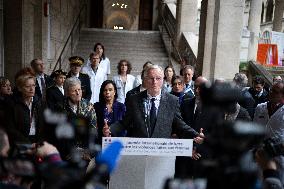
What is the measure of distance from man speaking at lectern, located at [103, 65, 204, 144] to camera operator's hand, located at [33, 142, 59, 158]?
2.08 m

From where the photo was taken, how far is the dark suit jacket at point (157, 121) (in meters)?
3.69

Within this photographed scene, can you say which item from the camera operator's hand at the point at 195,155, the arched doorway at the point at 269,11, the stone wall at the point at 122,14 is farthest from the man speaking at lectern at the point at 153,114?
the arched doorway at the point at 269,11

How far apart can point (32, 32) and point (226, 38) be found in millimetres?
5025

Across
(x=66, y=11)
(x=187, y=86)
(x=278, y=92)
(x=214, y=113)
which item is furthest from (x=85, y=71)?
(x=66, y=11)

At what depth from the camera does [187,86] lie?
612 cm

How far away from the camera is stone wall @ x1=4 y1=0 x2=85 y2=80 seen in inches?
331

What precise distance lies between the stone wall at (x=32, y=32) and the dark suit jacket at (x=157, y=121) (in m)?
5.62

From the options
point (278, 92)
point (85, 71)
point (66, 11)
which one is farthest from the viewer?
point (66, 11)

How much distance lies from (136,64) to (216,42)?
5.19m

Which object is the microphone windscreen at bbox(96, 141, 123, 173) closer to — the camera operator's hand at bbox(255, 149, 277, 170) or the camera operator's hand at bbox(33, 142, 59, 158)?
the camera operator's hand at bbox(33, 142, 59, 158)

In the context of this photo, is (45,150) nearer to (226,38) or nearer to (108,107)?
(108,107)

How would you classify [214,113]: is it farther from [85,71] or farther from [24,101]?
[85,71]

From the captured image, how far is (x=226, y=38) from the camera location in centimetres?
825

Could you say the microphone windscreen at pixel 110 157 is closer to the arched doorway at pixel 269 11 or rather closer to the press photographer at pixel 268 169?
the press photographer at pixel 268 169
